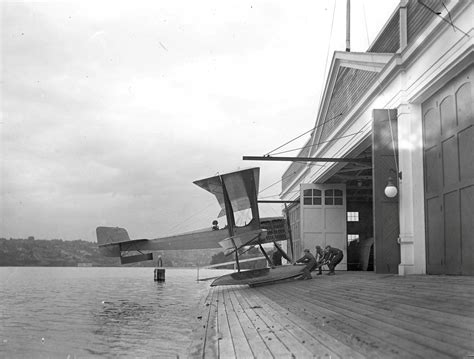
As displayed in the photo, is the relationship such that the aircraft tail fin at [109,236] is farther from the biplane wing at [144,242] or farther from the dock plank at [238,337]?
the dock plank at [238,337]

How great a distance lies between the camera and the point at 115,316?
13461mm

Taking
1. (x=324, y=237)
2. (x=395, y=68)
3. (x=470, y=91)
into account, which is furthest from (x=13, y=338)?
(x=324, y=237)

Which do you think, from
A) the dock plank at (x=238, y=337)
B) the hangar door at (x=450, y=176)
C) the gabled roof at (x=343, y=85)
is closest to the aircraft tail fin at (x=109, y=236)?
the gabled roof at (x=343, y=85)

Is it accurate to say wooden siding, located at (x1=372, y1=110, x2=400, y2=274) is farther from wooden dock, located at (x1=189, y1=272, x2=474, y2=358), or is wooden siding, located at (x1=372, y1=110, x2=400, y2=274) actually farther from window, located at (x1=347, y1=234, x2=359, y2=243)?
window, located at (x1=347, y1=234, x2=359, y2=243)

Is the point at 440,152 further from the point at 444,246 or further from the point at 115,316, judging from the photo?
the point at 115,316

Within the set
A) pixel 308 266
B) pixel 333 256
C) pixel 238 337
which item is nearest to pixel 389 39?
pixel 308 266

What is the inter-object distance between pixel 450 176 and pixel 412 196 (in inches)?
73.5

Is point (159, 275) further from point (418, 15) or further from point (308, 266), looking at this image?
point (418, 15)

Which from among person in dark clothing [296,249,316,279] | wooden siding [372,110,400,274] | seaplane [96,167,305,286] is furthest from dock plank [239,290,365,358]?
seaplane [96,167,305,286]

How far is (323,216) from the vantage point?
2623 centimetres

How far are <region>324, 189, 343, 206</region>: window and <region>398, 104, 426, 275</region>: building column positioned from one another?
500 inches

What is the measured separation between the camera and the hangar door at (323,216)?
2591cm

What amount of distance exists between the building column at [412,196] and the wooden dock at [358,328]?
446 centimetres

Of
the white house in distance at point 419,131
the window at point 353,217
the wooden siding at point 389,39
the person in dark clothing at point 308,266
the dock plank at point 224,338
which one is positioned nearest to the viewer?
the dock plank at point 224,338
